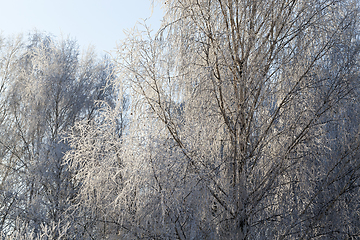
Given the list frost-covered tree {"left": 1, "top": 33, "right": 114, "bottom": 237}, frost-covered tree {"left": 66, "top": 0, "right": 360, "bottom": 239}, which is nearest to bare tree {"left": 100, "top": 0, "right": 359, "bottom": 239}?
frost-covered tree {"left": 66, "top": 0, "right": 360, "bottom": 239}

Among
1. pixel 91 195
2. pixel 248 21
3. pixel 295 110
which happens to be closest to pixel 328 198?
pixel 295 110

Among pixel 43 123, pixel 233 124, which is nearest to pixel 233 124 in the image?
pixel 233 124

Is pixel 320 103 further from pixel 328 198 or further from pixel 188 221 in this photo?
pixel 188 221

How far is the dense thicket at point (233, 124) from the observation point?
103 inches

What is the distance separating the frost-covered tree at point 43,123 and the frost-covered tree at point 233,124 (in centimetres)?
420

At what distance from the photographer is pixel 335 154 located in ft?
11.0

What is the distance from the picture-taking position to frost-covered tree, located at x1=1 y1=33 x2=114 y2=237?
6.87 m

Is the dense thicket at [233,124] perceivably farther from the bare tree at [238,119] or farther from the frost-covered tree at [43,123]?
the frost-covered tree at [43,123]

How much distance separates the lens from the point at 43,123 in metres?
8.24

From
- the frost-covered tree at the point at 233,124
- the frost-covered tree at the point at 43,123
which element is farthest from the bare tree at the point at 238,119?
the frost-covered tree at the point at 43,123

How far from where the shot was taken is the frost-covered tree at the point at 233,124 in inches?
103

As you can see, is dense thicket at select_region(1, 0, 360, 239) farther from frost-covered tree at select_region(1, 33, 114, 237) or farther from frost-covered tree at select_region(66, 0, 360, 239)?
frost-covered tree at select_region(1, 33, 114, 237)

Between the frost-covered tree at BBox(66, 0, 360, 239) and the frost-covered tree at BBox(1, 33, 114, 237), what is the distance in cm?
420

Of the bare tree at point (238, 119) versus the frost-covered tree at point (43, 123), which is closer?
the bare tree at point (238, 119)
